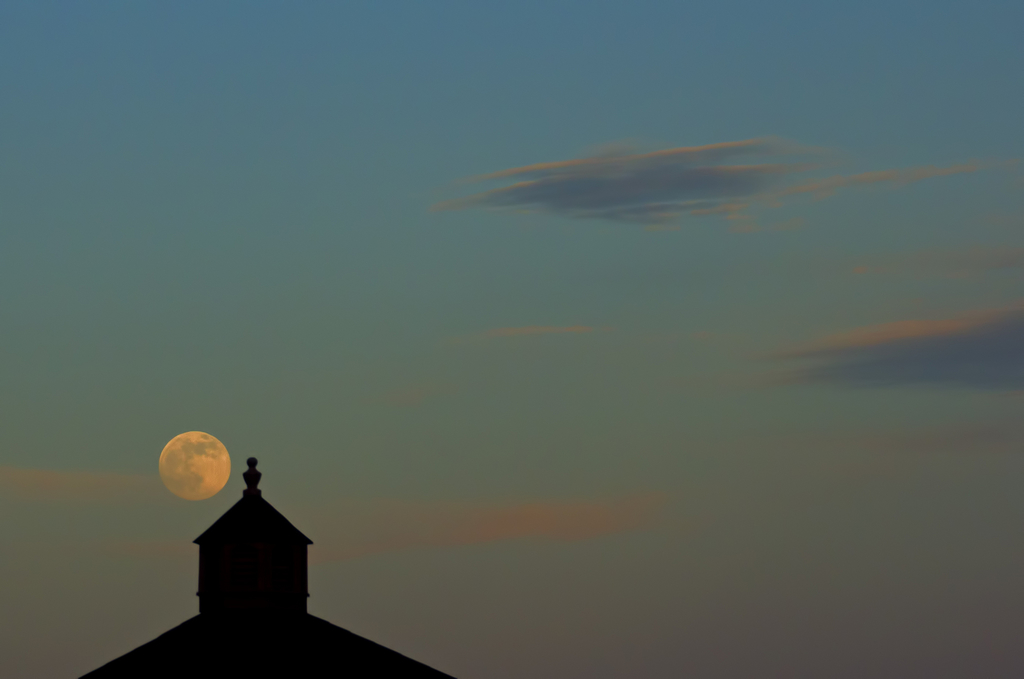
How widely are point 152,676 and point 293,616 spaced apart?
4.54 meters

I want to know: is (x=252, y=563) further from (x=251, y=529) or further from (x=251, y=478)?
(x=251, y=478)

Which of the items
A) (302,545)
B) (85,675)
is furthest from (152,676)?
(302,545)

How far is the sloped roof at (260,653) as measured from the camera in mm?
42969

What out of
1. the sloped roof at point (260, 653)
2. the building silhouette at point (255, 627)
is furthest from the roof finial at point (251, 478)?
the sloped roof at point (260, 653)

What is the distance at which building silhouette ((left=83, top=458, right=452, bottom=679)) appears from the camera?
142 ft

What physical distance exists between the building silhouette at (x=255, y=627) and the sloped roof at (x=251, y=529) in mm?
28

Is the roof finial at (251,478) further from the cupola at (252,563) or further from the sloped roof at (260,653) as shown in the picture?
the sloped roof at (260,653)

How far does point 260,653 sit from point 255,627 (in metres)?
1.60

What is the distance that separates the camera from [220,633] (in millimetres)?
44656

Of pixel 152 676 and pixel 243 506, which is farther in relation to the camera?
pixel 243 506

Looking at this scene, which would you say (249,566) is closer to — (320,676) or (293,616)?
(293,616)

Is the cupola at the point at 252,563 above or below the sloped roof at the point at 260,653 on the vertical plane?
above

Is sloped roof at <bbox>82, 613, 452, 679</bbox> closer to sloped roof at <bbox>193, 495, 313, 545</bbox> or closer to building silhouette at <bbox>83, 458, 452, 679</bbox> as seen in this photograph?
building silhouette at <bbox>83, 458, 452, 679</bbox>

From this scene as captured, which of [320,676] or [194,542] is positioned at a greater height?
[194,542]
